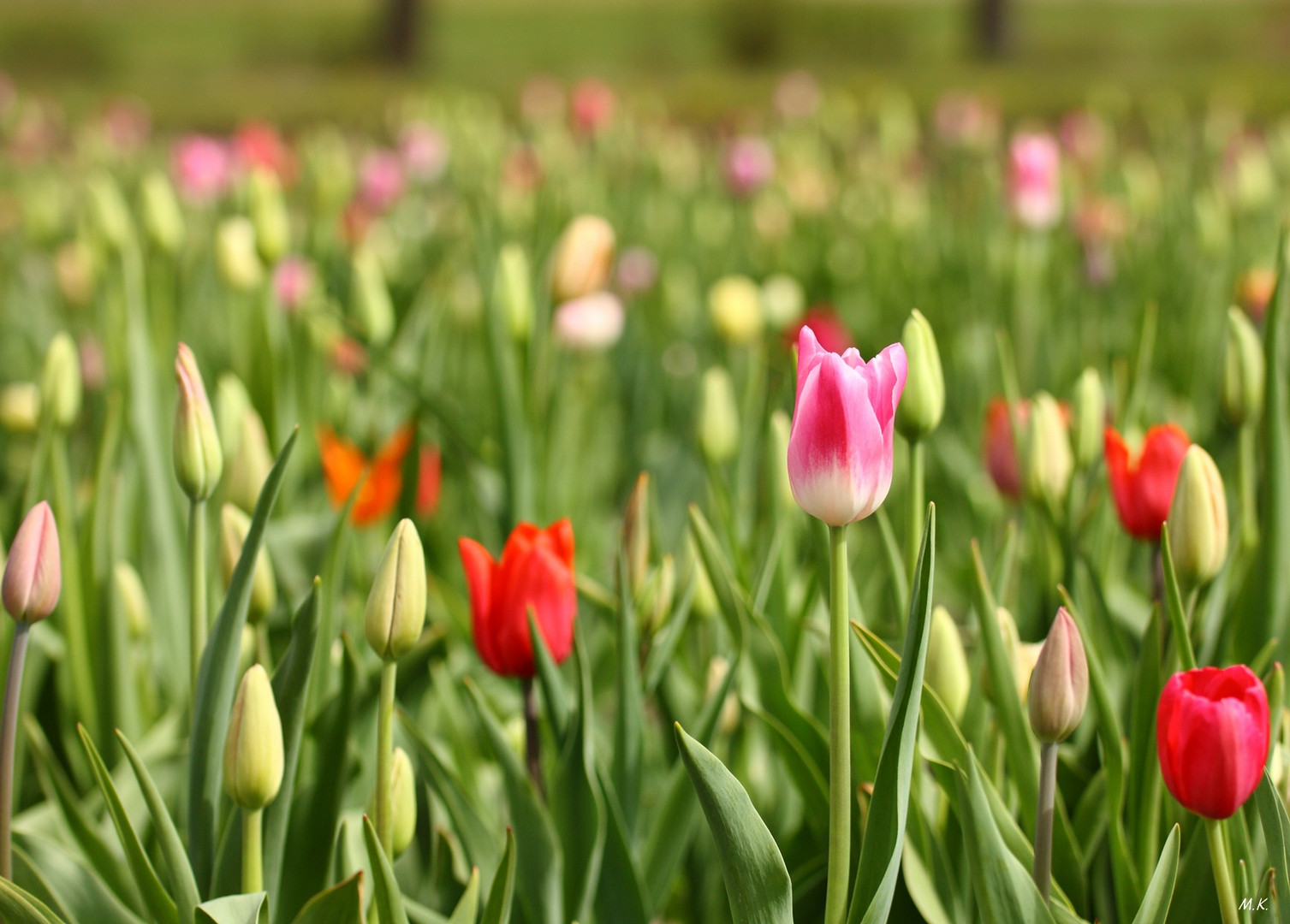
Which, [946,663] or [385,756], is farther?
A: [946,663]

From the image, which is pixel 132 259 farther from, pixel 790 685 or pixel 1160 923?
pixel 1160 923

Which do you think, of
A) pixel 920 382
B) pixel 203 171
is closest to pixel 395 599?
pixel 920 382

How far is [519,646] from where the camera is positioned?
0.78m

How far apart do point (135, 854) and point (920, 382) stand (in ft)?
1.79

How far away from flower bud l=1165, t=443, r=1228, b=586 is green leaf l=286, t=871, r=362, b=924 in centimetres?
52

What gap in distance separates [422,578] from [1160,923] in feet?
1.41

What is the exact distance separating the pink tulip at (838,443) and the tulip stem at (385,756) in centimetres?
24

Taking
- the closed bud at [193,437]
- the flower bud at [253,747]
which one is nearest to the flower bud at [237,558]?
the closed bud at [193,437]

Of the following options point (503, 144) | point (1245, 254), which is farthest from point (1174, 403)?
point (503, 144)

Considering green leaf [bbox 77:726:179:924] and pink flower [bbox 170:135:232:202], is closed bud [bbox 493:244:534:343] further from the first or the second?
pink flower [bbox 170:135:232:202]

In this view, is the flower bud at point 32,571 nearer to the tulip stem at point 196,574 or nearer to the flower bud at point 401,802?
the tulip stem at point 196,574

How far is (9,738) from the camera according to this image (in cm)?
67

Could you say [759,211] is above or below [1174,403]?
above

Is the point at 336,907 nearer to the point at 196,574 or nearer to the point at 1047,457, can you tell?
the point at 196,574
